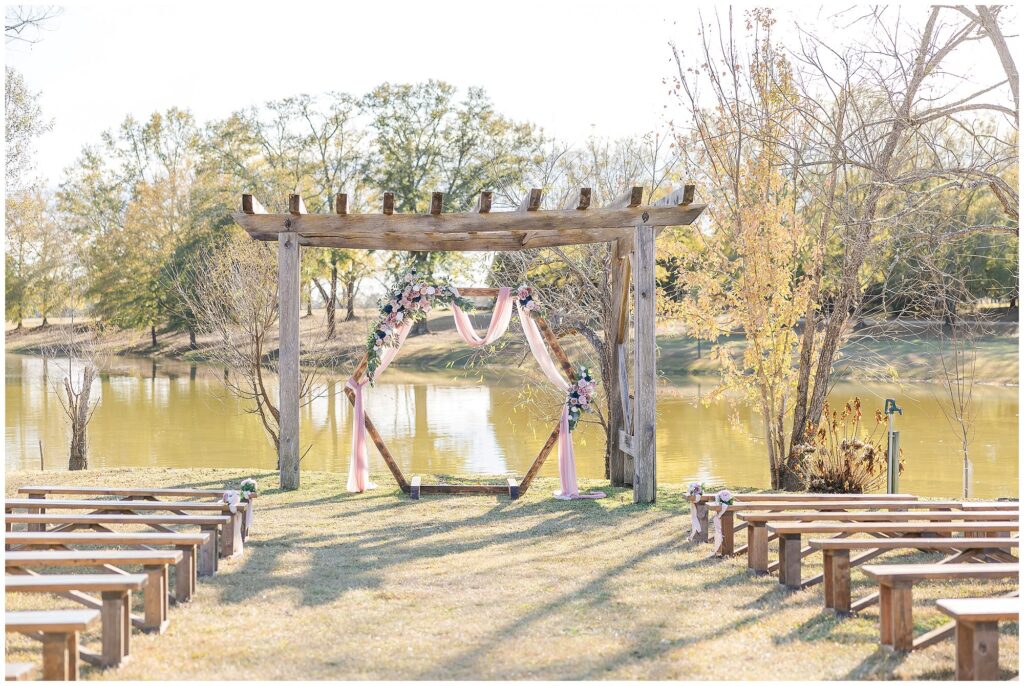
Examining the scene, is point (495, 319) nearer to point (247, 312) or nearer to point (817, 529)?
point (247, 312)

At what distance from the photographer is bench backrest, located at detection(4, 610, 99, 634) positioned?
3.32m

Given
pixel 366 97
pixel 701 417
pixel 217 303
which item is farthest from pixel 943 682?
pixel 366 97

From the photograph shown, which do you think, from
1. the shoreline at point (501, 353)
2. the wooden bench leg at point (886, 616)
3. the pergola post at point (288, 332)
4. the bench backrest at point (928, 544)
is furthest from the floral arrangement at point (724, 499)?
the shoreline at point (501, 353)

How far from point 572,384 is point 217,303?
709cm

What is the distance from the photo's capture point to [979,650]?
3.55 meters

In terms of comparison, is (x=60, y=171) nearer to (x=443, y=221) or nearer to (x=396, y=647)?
(x=443, y=221)

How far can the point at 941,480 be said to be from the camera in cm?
1331

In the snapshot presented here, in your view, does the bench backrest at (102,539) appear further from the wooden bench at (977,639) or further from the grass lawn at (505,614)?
the wooden bench at (977,639)

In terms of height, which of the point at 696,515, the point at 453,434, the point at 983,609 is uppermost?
the point at 983,609

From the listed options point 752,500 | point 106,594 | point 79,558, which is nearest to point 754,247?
point 752,500

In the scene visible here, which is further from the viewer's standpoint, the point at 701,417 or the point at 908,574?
the point at 701,417

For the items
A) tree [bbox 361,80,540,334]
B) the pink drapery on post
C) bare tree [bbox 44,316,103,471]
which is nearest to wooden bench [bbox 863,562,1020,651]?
the pink drapery on post

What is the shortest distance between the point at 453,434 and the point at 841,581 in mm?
13692

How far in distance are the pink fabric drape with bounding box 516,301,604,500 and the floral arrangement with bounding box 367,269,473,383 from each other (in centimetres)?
70
